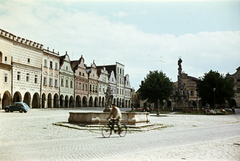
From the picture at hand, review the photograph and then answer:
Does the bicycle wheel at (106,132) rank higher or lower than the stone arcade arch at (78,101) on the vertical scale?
lower

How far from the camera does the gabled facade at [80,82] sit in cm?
6063

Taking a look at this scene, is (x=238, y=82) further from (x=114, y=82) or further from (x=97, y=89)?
(x=97, y=89)

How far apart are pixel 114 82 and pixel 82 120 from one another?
61962mm

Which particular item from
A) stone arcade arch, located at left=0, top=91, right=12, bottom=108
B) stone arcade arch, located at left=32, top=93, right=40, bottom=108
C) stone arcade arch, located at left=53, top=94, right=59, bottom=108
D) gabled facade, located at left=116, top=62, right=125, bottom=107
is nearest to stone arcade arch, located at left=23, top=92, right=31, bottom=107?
stone arcade arch, located at left=32, top=93, right=40, bottom=108

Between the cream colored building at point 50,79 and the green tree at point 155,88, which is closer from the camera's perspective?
the cream colored building at point 50,79

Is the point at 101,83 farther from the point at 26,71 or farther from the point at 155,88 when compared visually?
the point at 26,71

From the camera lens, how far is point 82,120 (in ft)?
57.9

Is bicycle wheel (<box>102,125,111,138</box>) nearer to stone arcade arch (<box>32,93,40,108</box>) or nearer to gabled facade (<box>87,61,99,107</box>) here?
stone arcade arch (<box>32,93,40,108</box>)

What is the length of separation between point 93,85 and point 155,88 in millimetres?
18435

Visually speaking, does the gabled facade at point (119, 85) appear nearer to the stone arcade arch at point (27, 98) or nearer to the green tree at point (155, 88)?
the green tree at point (155, 88)

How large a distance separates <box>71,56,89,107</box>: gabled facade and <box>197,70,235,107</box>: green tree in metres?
27.0

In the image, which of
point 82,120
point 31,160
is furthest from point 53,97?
point 31,160

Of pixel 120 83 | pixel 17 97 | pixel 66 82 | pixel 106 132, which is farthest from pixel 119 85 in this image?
pixel 106 132

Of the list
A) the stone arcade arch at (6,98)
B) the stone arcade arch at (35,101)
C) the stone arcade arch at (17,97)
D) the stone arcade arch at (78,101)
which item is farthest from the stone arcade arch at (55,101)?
the stone arcade arch at (6,98)
